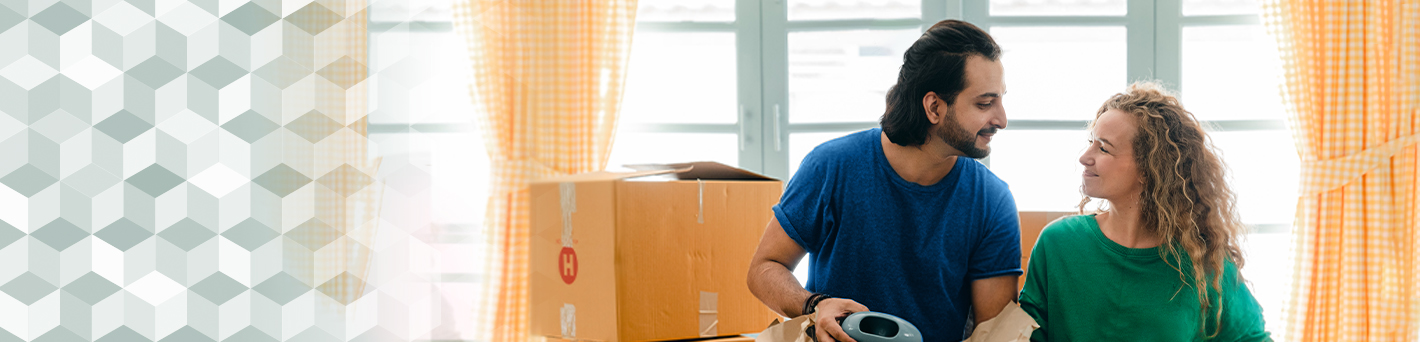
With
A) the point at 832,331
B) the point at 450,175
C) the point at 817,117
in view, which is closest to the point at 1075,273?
the point at 832,331

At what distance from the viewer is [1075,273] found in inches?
48.3

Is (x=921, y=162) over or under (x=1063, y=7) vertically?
under

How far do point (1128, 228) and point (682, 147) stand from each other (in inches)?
54.5

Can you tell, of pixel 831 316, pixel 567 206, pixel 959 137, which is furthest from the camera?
pixel 567 206

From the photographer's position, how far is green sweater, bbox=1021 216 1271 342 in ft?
3.88

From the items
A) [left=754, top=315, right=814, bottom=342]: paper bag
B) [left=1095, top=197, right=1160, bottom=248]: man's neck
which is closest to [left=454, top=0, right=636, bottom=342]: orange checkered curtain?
[left=754, top=315, right=814, bottom=342]: paper bag

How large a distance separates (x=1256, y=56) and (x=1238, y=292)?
1.47 meters

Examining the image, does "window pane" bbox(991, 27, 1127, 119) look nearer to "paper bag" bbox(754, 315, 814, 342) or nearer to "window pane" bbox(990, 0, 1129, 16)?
"window pane" bbox(990, 0, 1129, 16)

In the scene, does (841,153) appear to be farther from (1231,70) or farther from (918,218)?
(1231,70)

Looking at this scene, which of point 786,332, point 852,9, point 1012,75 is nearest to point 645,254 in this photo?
point 786,332

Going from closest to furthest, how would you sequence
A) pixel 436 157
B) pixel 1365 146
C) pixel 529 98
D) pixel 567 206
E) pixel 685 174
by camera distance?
1. pixel 567 206
2. pixel 685 174
3. pixel 1365 146
4. pixel 529 98
5. pixel 436 157

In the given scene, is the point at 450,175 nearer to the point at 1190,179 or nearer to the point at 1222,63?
the point at 1190,179

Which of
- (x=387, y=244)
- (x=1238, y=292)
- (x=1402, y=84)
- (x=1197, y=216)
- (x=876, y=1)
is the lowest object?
(x=387, y=244)

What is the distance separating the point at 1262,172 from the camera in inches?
90.6
